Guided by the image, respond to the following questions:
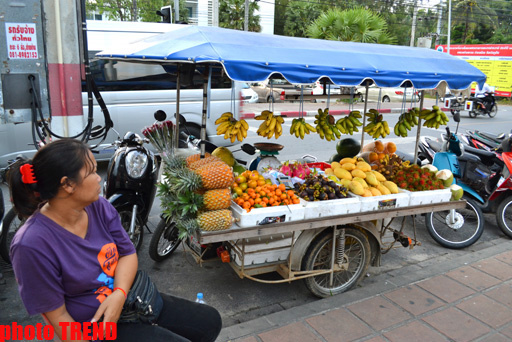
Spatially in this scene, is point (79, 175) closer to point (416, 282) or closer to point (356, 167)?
point (356, 167)

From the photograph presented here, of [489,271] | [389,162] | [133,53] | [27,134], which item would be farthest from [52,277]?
[27,134]

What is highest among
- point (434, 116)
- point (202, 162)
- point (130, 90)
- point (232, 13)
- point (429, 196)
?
point (232, 13)

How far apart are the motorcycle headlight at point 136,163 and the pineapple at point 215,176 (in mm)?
1006

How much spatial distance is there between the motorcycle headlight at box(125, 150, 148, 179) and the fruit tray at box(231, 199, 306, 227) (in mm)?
1203

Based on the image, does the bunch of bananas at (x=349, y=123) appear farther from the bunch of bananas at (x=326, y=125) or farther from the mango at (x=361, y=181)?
the mango at (x=361, y=181)

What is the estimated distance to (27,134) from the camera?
19.5 feet

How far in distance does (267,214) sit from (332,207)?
0.60 m

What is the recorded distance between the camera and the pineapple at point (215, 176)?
2900mm

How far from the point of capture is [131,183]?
3707 mm

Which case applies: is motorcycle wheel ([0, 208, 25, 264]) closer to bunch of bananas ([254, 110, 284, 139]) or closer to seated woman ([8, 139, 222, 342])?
seated woman ([8, 139, 222, 342])

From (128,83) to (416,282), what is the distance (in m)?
5.33

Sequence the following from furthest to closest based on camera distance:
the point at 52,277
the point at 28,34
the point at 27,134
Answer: the point at 27,134 < the point at 28,34 < the point at 52,277

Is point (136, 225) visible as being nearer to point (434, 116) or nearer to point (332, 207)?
point (332, 207)

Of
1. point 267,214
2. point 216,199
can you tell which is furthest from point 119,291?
point 267,214
